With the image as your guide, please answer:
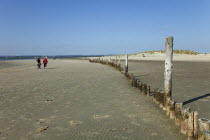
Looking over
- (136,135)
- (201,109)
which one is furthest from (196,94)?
(136,135)

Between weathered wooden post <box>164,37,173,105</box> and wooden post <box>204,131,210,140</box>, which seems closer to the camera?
wooden post <box>204,131,210,140</box>

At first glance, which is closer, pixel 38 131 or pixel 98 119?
pixel 38 131

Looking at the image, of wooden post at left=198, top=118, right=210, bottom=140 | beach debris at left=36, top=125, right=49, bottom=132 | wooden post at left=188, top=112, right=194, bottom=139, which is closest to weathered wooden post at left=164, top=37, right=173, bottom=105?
wooden post at left=188, top=112, right=194, bottom=139

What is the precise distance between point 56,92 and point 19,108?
10.3 ft

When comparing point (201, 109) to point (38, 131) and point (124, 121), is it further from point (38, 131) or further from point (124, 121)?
point (38, 131)

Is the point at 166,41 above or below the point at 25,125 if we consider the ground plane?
above

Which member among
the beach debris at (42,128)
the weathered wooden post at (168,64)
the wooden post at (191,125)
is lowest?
the beach debris at (42,128)

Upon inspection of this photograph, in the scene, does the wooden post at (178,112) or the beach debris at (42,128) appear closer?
the wooden post at (178,112)

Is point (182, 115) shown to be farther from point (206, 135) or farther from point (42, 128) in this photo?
point (42, 128)

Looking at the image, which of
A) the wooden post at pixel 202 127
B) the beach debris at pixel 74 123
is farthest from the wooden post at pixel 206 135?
the beach debris at pixel 74 123

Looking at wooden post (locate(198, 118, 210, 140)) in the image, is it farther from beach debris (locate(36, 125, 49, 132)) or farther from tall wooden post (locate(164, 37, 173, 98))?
beach debris (locate(36, 125, 49, 132))

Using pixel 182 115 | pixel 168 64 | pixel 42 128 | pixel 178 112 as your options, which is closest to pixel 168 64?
pixel 168 64

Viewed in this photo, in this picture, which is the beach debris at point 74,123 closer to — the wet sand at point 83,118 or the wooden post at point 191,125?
the wet sand at point 83,118

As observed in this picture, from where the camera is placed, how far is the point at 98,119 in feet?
20.6
